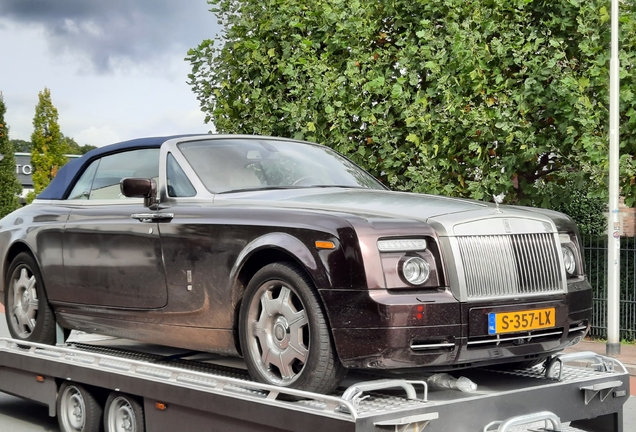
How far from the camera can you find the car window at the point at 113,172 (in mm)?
6746

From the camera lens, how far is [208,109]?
17.0 m

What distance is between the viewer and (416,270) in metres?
4.88

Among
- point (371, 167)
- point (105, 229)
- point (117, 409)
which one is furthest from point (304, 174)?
point (371, 167)

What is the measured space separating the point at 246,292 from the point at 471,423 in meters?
1.43

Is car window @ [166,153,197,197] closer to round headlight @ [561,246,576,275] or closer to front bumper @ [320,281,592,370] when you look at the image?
front bumper @ [320,281,592,370]

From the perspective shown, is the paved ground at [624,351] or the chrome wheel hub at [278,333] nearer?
the chrome wheel hub at [278,333]

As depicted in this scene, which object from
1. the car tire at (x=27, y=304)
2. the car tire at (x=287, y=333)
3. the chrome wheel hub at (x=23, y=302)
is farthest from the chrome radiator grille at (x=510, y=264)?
the chrome wheel hub at (x=23, y=302)

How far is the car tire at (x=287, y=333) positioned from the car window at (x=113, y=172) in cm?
167

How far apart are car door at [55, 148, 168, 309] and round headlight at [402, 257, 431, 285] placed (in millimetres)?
1865

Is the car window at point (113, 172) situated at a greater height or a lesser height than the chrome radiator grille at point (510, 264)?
greater

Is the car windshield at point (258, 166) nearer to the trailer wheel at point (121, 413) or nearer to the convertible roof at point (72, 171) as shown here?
the convertible roof at point (72, 171)

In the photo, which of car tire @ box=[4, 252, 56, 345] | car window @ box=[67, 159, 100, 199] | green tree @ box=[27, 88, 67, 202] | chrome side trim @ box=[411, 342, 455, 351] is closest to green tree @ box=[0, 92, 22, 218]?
green tree @ box=[27, 88, 67, 202]

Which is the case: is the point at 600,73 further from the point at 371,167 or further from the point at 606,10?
the point at 371,167

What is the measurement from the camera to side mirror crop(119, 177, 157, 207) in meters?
6.23
